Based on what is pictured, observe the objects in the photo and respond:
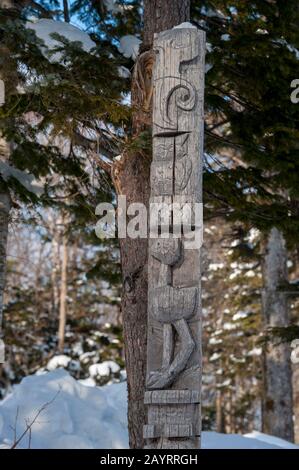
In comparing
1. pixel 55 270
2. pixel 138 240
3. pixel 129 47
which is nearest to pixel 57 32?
pixel 129 47

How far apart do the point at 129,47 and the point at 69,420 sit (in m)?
5.40

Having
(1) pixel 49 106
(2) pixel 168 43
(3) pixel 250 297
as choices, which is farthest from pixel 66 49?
(3) pixel 250 297

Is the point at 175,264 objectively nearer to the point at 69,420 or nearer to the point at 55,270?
the point at 69,420

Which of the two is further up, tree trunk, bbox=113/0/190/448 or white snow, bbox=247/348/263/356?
tree trunk, bbox=113/0/190/448

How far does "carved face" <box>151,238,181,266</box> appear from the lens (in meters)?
5.61

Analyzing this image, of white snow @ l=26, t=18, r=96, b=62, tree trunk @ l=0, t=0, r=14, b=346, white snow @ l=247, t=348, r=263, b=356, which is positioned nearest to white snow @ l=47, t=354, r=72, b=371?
white snow @ l=247, t=348, r=263, b=356

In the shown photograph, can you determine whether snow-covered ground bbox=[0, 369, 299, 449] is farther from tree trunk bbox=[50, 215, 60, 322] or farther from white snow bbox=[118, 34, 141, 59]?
tree trunk bbox=[50, 215, 60, 322]

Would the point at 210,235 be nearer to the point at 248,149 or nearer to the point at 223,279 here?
the point at 223,279

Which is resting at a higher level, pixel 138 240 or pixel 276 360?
pixel 138 240

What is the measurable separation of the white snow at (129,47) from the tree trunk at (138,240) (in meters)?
0.51

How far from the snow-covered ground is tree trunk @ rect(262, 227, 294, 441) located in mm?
1795

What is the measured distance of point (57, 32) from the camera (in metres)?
7.23

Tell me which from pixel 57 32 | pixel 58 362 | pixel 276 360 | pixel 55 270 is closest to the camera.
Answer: pixel 57 32

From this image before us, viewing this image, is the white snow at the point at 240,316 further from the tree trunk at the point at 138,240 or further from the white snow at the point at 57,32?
the white snow at the point at 57,32
